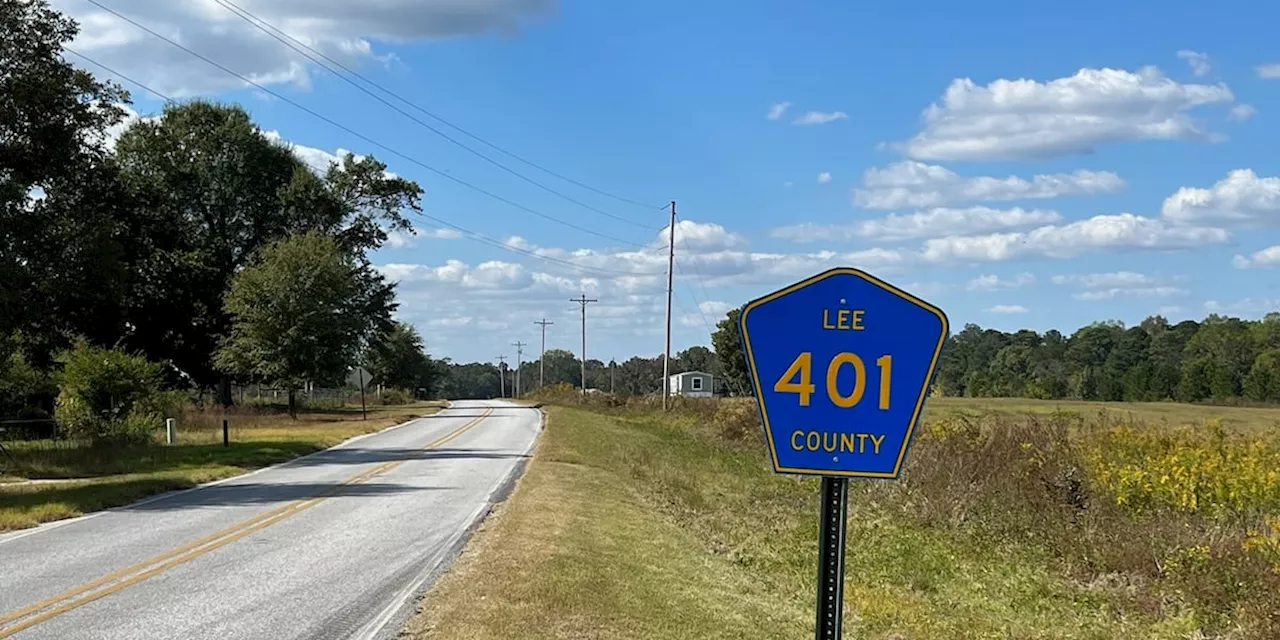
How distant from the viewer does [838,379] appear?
3816 mm

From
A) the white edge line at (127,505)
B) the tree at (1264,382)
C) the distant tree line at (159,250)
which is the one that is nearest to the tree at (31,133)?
the distant tree line at (159,250)

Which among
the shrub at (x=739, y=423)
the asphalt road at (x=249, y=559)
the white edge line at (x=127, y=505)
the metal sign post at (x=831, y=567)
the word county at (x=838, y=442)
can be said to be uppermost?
the word county at (x=838, y=442)

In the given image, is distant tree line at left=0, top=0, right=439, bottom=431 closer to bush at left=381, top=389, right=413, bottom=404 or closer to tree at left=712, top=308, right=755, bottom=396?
bush at left=381, top=389, right=413, bottom=404

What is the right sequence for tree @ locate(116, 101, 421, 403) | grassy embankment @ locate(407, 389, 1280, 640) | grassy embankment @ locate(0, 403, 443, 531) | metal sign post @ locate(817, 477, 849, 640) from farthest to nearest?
tree @ locate(116, 101, 421, 403), grassy embankment @ locate(0, 403, 443, 531), grassy embankment @ locate(407, 389, 1280, 640), metal sign post @ locate(817, 477, 849, 640)

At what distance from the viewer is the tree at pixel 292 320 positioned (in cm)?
4931

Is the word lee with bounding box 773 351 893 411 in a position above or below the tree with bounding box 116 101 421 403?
below

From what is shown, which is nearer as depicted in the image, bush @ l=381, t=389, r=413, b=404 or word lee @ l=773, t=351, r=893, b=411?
word lee @ l=773, t=351, r=893, b=411

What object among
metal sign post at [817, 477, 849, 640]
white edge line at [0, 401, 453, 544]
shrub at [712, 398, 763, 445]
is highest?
metal sign post at [817, 477, 849, 640]

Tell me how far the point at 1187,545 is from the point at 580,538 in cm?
742

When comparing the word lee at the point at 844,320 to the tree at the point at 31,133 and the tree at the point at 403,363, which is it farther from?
the tree at the point at 403,363

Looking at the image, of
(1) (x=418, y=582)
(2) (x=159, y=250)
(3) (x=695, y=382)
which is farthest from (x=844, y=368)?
(3) (x=695, y=382)

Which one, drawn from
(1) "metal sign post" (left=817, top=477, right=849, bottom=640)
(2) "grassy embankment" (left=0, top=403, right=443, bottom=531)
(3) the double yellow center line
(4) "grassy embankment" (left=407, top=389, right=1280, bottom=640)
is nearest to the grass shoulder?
(4) "grassy embankment" (left=407, top=389, right=1280, bottom=640)

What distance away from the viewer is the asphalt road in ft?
31.1

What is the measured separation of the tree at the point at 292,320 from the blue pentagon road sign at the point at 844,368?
4783 centimetres
